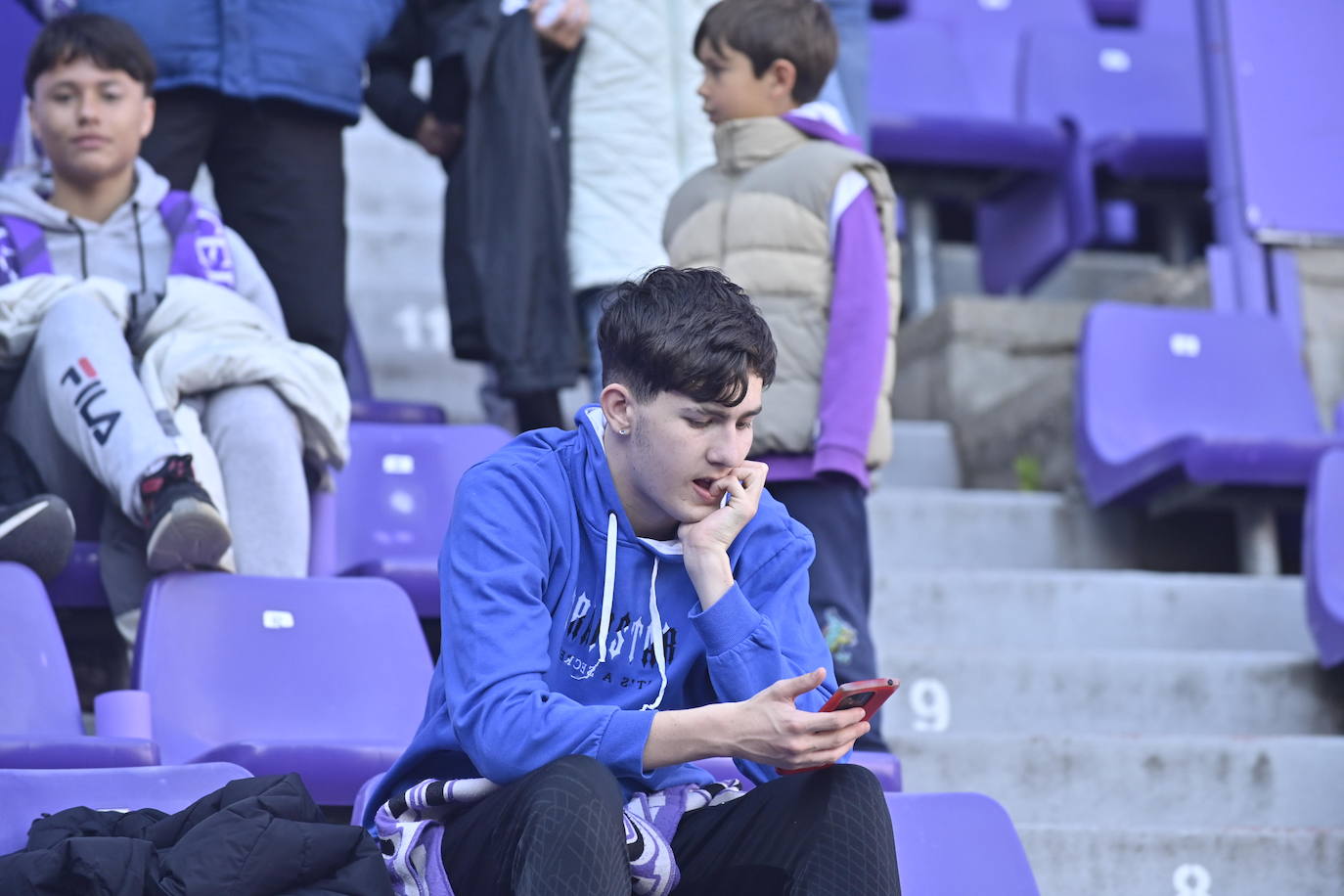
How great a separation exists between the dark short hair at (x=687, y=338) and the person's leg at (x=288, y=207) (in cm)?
190

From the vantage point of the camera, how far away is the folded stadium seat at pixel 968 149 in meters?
6.00

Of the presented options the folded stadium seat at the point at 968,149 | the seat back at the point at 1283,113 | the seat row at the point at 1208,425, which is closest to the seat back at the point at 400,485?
the seat row at the point at 1208,425

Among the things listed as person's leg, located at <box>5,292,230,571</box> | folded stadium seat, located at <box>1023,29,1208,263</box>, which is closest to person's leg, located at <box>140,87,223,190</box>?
person's leg, located at <box>5,292,230,571</box>

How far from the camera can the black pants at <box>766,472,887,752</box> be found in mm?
3037

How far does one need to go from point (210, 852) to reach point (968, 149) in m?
4.53

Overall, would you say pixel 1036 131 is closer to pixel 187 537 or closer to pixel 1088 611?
pixel 1088 611

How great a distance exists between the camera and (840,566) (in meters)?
3.11

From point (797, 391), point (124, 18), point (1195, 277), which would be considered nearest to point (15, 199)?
point (124, 18)

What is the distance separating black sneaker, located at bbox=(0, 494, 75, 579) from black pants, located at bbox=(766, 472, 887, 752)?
1.06 metres

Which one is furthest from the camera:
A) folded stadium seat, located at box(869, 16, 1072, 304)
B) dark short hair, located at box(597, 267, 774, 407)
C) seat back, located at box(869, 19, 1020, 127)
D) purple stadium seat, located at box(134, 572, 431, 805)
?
seat back, located at box(869, 19, 1020, 127)

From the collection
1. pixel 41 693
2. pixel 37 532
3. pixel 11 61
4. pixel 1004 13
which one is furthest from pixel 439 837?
pixel 1004 13

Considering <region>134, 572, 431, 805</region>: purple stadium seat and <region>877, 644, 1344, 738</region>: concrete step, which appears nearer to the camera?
<region>134, 572, 431, 805</region>: purple stadium seat

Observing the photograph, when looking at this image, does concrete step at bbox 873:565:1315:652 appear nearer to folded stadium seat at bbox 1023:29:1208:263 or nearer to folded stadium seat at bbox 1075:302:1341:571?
folded stadium seat at bbox 1075:302:1341:571

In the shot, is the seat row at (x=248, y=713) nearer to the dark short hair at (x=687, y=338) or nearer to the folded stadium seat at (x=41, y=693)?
the folded stadium seat at (x=41, y=693)
